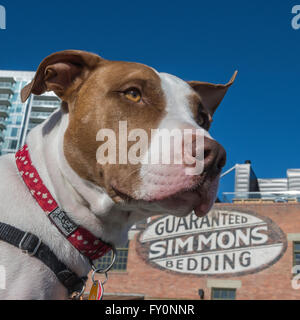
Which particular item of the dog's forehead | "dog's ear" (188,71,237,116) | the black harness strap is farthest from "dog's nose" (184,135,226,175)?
"dog's ear" (188,71,237,116)

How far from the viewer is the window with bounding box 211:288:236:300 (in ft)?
61.1

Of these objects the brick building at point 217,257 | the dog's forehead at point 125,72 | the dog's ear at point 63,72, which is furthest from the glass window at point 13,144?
the dog's forehead at point 125,72

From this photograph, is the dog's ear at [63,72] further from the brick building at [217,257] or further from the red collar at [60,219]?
the brick building at [217,257]

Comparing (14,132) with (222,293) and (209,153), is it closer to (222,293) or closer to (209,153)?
(222,293)

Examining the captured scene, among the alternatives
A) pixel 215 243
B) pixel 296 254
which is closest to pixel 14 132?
pixel 215 243

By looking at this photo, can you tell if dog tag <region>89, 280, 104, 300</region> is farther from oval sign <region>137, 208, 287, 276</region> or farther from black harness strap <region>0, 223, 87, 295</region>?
oval sign <region>137, 208, 287, 276</region>

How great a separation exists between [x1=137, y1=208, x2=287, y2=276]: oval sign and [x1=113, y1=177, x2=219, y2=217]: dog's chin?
1785 centimetres

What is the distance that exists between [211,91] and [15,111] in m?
81.4

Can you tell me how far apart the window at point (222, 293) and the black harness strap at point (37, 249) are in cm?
1800

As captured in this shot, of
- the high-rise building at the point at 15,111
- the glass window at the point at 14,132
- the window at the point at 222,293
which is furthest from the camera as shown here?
the glass window at the point at 14,132

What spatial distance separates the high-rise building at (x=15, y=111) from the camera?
248 ft
